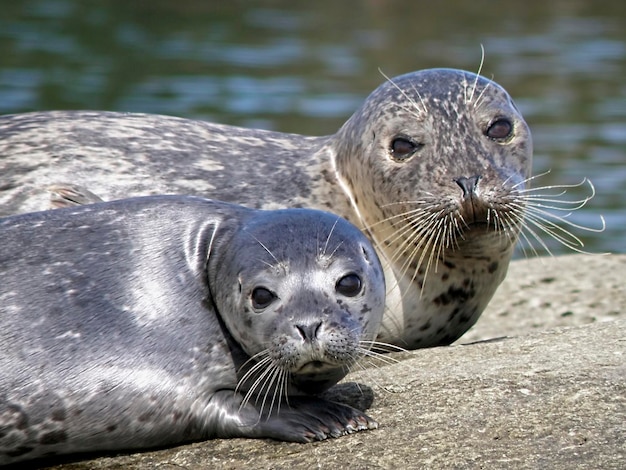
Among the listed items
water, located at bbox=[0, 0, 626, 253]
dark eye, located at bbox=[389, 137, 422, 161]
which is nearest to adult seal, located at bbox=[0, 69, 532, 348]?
dark eye, located at bbox=[389, 137, 422, 161]

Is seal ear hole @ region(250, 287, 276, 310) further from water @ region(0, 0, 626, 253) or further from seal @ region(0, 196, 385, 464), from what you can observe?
water @ region(0, 0, 626, 253)

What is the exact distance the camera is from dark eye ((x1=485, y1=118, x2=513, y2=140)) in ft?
19.0

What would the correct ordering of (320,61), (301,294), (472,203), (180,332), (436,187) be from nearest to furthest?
(301,294)
(180,332)
(472,203)
(436,187)
(320,61)

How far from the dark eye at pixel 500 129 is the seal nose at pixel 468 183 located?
333 mm

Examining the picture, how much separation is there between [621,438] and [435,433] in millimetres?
571

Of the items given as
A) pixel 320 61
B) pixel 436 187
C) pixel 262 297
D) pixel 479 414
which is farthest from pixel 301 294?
pixel 320 61

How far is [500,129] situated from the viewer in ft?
19.0

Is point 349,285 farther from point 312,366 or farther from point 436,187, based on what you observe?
point 436,187

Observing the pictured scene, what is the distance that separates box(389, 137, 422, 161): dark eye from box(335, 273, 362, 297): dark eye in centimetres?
145

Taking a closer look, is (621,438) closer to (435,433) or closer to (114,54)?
(435,433)

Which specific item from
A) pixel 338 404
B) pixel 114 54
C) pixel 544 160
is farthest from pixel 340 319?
pixel 114 54

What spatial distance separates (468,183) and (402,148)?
487mm

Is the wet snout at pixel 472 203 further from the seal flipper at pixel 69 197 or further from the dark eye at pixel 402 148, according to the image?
the seal flipper at pixel 69 197

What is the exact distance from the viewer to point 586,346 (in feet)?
17.1
